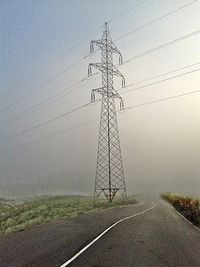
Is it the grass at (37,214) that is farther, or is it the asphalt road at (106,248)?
the grass at (37,214)

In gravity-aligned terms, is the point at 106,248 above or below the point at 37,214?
below

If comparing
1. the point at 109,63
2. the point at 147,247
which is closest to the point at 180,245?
the point at 147,247

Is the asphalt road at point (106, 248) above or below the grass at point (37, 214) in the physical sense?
below

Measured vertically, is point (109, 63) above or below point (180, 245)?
above

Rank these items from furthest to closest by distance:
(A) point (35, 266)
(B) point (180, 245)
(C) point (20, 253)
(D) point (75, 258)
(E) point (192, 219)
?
(E) point (192, 219)
(B) point (180, 245)
(C) point (20, 253)
(D) point (75, 258)
(A) point (35, 266)

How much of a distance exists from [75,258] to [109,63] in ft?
141

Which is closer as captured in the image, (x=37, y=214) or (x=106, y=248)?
(x=106, y=248)

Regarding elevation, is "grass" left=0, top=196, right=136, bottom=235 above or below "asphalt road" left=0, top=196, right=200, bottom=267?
above

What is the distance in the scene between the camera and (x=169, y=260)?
13883mm

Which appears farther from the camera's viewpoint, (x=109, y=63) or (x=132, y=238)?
(x=109, y=63)

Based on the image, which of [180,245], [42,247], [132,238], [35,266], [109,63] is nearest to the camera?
[35,266]

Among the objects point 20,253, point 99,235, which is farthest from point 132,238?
point 20,253

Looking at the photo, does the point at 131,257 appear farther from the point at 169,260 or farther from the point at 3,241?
the point at 3,241

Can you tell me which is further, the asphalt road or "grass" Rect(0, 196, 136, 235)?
"grass" Rect(0, 196, 136, 235)
